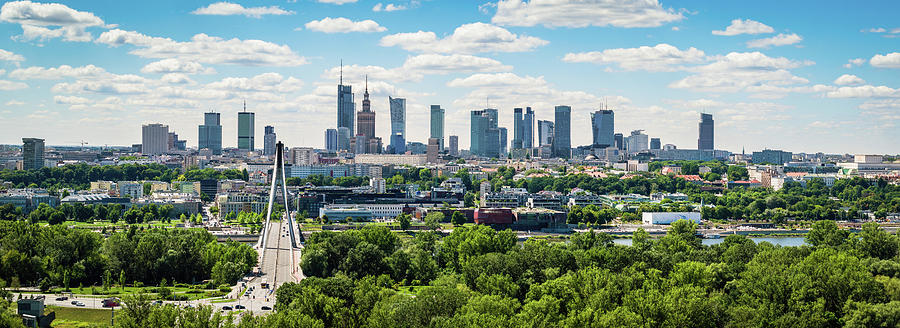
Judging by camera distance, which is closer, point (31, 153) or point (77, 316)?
point (77, 316)

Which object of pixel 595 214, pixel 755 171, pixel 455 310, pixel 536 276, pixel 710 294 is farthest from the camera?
pixel 755 171

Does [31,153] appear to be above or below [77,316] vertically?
above

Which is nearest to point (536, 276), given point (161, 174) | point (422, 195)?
point (422, 195)

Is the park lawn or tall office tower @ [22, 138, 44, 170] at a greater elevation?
tall office tower @ [22, 138, 44, 170]

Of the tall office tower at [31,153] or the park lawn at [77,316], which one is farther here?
the tall office tower at [31,153]

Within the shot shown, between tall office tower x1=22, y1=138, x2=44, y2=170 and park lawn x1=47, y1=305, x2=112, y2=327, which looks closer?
park lawn x1=47, y1=305, x2=112, y2=327

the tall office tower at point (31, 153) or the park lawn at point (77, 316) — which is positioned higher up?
the tall office tower at point (31, 153)

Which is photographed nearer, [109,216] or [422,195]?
[109,216]

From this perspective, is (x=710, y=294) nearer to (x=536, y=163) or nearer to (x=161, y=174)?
(x=161, y=174)
